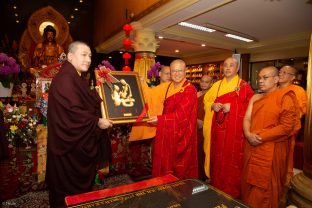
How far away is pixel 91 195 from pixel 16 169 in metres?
2.03

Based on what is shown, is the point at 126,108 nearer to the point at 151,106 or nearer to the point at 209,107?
the point at 151,106

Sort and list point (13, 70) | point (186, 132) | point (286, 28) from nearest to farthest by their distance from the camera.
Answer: point (186, 132), point (13, 70), point (286, 28)

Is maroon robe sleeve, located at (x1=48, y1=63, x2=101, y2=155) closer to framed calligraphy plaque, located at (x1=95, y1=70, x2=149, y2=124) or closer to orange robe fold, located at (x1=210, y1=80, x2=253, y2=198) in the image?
framed calligraphy plaque, located at (x1=95, y1=70, x2=149, y2=124)

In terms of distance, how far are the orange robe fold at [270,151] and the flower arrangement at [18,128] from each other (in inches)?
106

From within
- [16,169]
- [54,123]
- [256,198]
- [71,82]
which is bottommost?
[256,198]

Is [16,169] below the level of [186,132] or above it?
below

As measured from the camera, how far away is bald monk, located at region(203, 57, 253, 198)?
9.63ft

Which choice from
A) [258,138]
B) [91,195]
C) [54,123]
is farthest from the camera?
[258,138]

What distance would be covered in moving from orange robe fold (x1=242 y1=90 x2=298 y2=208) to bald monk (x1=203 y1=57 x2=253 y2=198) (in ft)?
0.79

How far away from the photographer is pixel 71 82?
6.89ft

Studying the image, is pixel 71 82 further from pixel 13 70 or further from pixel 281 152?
pixel 281 152

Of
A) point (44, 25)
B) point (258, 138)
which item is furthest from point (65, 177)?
point (44, 25)

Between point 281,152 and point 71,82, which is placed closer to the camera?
point 71,82

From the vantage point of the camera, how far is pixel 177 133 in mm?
2775
